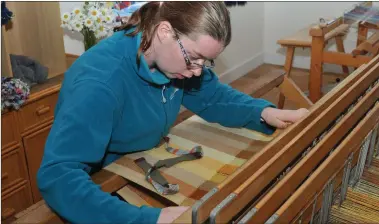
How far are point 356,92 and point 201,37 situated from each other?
0.44m

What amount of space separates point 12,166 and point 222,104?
1.28m

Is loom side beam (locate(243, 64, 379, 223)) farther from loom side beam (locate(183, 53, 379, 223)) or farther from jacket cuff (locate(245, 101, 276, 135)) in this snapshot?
→ jacket cuff (locate(245, 101, 276, 135))

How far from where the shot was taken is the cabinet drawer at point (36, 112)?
2.22 meters

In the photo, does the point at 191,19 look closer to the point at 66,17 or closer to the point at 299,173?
the point at 299,173

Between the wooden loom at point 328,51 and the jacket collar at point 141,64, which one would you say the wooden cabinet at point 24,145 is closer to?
the jacket collar at point 141,64

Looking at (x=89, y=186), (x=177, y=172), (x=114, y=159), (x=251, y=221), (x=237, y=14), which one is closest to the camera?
(x=251, y=221)

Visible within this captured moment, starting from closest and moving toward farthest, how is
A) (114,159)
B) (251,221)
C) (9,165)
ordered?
(251,221) < (114,159) < (9,165)

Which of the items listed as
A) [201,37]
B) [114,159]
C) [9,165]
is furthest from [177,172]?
[9,165]

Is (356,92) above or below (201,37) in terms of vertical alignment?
below

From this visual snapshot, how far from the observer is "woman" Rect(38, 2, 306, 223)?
94 cm

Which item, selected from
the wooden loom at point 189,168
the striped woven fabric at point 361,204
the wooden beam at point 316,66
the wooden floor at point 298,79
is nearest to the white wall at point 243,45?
the wooden floor at point 298,79

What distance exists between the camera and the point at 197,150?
1291mm

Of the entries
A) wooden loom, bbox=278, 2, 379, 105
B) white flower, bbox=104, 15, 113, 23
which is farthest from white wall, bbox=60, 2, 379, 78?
white flower, bbox=104, 15, 113, 23

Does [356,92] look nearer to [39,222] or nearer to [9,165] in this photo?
[39,222]
